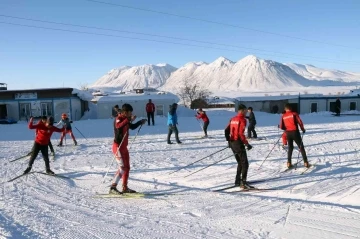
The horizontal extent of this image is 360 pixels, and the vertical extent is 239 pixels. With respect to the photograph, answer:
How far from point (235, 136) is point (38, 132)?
184 inches

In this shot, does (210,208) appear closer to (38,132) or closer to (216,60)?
(38,132)

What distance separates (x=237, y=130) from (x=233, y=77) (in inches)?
5666

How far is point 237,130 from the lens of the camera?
21.0 ft

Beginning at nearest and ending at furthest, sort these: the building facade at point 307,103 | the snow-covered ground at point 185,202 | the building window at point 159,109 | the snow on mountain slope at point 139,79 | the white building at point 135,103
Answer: the snow-covered ground at point 185,202 < the white building at point 135,103 < the building window at point 159,109 < the building facade at point 307,103 < the snow on mountain slope at point 139,79

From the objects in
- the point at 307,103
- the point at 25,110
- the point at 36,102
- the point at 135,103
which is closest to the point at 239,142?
the point at 135,103

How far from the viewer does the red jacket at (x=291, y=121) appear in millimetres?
7830

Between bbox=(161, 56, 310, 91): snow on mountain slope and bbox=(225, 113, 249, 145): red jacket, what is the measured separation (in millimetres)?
125059

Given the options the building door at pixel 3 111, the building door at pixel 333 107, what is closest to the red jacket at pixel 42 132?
the building door at pixel 3 111

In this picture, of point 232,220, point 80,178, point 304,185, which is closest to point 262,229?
point 232,220

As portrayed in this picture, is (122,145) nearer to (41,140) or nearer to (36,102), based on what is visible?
(41,140)

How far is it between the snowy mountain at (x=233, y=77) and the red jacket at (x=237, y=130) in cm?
11242

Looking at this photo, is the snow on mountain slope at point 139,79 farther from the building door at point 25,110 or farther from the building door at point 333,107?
the building door at point 25,110

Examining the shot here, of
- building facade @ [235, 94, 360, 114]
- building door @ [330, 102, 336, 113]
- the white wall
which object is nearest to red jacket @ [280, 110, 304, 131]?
the white wall

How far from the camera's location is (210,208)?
509cm
